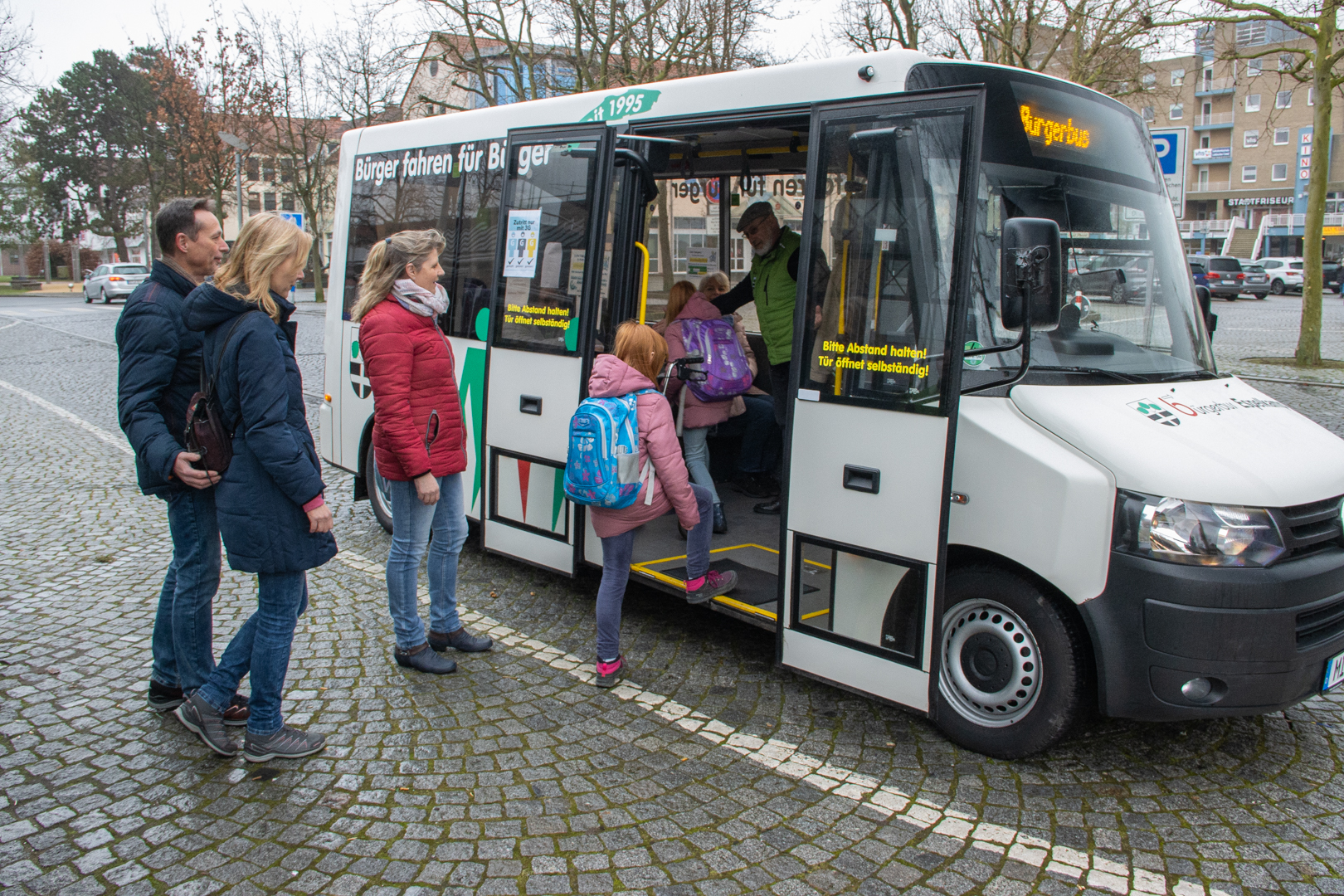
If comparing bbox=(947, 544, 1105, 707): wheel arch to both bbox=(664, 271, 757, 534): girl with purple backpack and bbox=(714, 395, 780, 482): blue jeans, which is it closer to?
bbox=(664, 271, 757, 534): girl with purple backpack

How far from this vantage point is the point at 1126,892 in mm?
3008

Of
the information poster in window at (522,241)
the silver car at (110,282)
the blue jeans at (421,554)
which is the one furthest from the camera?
the silver car at (110,282)

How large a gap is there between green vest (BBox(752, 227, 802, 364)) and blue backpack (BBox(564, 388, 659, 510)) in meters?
2.08

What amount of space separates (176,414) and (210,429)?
1.20ft

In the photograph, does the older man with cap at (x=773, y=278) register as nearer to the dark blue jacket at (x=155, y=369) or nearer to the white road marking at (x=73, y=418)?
the dark blue jacket at (x=155, y=369)

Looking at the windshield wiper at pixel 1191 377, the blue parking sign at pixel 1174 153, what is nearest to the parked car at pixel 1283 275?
the blue parking sign at pixel 1174 153

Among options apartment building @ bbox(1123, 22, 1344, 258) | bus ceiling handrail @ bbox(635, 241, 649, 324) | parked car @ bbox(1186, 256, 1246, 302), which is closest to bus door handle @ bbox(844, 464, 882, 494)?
bus ceiling handrail @ bbox(635, 241, 649, 324)

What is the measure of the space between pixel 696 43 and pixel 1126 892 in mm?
24458

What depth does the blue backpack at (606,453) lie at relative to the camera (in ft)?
13.7

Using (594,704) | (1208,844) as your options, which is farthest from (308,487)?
(1208,844)

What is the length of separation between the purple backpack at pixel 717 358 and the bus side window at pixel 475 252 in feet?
3.98

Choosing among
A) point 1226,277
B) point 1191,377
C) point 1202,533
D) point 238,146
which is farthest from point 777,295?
point 1226,277

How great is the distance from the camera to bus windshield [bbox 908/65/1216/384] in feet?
12.5

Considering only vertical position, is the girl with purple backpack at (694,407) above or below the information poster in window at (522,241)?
below
